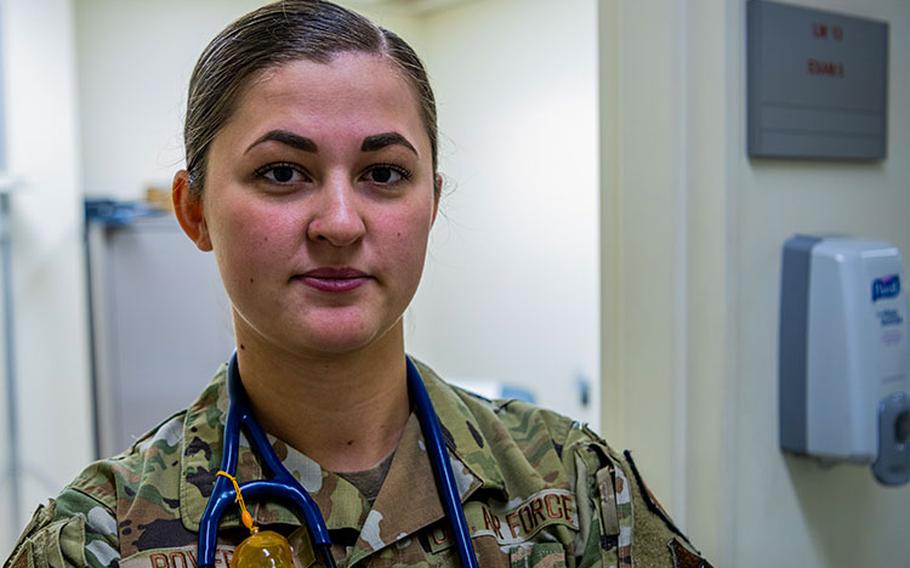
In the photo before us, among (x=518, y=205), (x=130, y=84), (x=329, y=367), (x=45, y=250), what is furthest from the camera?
(x=518, y=205)

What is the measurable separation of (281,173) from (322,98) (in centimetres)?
8

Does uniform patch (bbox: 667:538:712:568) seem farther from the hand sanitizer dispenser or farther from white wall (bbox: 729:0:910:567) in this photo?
the hand sanitizer dispenser

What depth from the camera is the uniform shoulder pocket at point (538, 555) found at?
0.94 m

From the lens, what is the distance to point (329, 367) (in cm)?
93

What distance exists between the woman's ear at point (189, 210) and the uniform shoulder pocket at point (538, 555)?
1.50ft

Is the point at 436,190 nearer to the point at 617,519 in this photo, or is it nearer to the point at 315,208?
the point at 315,208

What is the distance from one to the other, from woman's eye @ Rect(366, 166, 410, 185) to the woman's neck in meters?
0.17

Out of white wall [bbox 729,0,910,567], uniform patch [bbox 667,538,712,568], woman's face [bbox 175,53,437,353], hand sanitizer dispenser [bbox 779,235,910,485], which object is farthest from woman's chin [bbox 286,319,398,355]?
hand sanitizer dispenser [bbox 779,235,910,485]

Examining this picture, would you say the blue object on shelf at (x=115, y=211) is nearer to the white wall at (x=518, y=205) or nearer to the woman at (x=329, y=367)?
the white wall at (x=518, y=205)

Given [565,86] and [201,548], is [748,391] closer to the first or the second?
[201,548]

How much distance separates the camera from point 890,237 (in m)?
1.43

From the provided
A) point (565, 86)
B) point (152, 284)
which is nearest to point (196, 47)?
point (152, 284)

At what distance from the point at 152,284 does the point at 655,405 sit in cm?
266

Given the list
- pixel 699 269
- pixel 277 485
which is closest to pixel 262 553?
pixel 277 485
